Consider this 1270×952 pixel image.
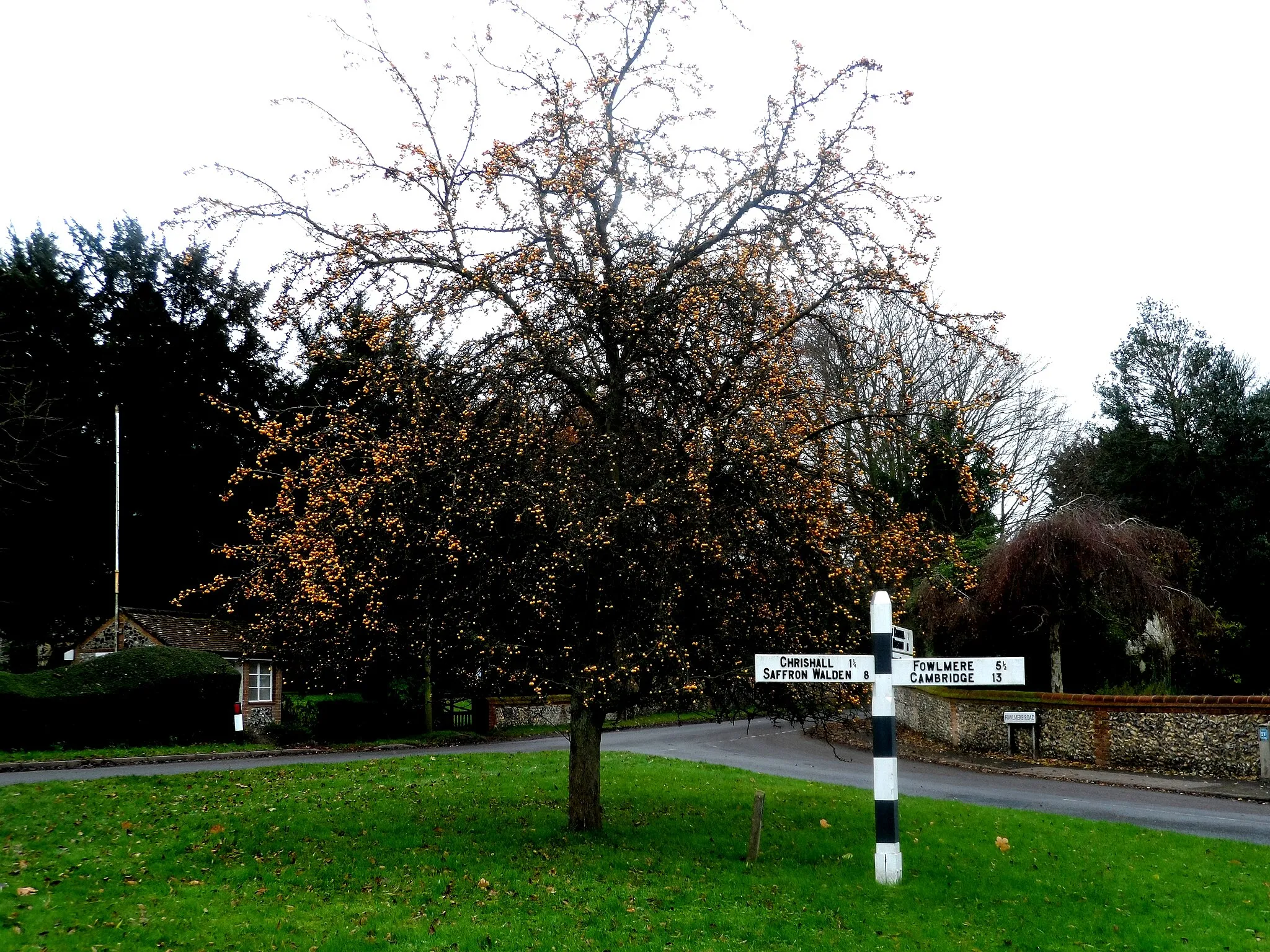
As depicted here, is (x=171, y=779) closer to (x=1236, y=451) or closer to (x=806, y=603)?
(x=806, y=603)

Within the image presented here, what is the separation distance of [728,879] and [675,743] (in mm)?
17840

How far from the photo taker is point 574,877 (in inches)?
354

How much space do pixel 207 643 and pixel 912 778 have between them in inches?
772

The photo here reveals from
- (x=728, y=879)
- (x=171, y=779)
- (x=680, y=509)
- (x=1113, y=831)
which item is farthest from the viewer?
(x=171, y=779)

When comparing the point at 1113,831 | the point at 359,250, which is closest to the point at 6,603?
the point at 359,250

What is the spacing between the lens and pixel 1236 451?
28078mm

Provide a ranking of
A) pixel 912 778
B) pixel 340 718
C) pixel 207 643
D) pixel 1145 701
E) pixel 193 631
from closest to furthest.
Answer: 1. pixel 912 778
2. pixel 1145 701
3. pixel 340 718
4. pixel 207 643
5. pixel 193 631

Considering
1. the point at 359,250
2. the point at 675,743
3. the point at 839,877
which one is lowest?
the point at 675,743

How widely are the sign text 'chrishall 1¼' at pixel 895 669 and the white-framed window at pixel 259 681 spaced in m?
24.0

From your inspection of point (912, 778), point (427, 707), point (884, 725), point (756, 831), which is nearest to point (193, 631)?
point (427, 707)

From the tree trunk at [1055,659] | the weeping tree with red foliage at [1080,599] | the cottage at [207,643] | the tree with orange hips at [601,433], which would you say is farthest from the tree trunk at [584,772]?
the cottage at [207,643]

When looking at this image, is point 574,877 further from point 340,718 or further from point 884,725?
point 340,718

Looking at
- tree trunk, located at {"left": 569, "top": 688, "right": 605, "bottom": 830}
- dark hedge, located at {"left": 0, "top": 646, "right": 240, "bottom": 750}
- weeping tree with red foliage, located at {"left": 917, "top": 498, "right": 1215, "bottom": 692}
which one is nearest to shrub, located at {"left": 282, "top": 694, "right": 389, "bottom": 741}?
dark hedge, located at {"left": 0, "top": 646, "right": 240, "bottom": 750}

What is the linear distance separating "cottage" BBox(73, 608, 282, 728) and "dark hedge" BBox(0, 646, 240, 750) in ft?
9.82
